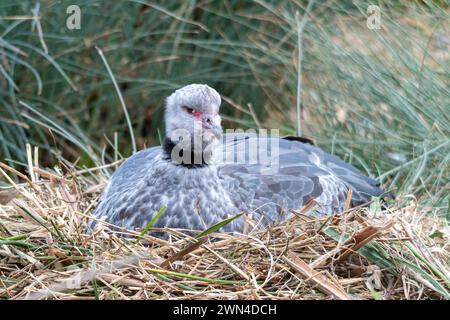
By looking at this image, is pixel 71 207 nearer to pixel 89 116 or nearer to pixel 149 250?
pixel 149 250

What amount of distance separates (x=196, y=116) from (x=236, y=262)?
0.66 meters

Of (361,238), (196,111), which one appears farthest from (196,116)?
(361,238)

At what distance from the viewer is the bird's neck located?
3178mm

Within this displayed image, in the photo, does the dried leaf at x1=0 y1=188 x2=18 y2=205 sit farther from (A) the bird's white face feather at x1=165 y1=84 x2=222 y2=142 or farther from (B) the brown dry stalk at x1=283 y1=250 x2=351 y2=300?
(B) the brown dry stalk at x1=283 y1=250 x2=351 y2=300

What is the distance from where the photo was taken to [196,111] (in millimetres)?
3102

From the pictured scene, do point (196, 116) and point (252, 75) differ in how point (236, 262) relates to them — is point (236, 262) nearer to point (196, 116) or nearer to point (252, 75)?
point (196, 116)

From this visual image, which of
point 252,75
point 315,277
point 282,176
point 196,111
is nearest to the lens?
point 315,277

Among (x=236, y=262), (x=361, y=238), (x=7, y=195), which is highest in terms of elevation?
(x=361, y=238)

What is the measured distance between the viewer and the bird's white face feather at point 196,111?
3082 mm

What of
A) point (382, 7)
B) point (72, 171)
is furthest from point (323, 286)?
point (382, 7)

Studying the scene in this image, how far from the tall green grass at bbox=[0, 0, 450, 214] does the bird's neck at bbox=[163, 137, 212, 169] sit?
0.88 meters

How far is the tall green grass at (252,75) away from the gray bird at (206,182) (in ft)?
1.72

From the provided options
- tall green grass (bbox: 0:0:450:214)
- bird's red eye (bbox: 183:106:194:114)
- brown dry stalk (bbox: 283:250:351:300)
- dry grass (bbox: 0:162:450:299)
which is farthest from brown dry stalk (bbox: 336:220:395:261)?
tall green grass (bbox: 0:0:450:214)

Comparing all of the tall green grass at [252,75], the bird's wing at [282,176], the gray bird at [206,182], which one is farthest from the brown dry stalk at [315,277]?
the tall green grass at [252,75]
